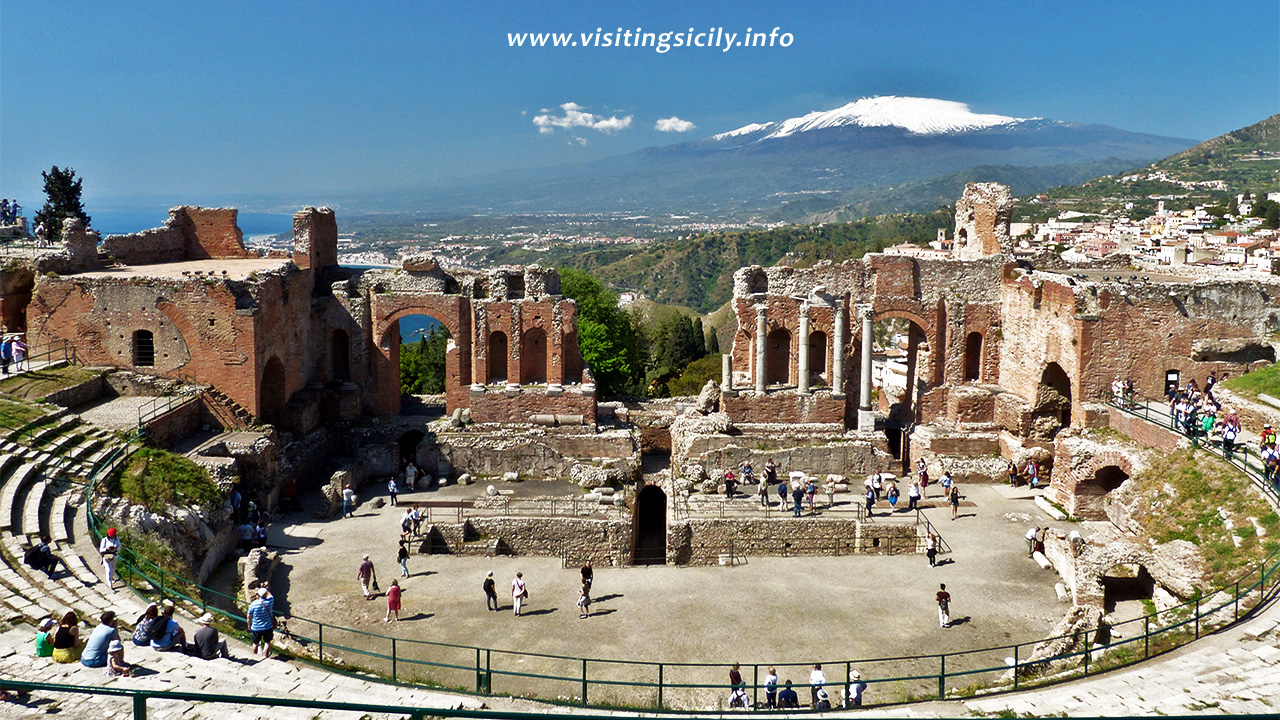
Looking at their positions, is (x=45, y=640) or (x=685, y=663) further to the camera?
(x=685, y=663)

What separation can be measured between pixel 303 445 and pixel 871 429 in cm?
1744

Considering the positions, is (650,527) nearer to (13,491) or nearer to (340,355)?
(340,355)

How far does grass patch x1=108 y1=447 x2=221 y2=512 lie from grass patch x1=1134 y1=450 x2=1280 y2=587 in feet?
71.4

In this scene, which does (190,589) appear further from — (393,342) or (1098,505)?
(1098,505)

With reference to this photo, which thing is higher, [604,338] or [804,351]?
[804,351]

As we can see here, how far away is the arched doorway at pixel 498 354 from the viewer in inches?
1303

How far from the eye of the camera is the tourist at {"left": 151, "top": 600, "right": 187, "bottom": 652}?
14281 millimetres

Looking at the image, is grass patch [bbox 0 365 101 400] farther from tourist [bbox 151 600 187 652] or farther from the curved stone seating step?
tourist [bbox 151 600 187 652]

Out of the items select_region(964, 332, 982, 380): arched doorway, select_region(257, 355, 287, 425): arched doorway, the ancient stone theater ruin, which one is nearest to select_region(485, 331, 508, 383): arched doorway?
the ancient stone theater ruin

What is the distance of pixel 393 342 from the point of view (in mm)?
31812

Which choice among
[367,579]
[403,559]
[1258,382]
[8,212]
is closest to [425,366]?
[8,212]

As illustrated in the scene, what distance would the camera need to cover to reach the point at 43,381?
2470 cm

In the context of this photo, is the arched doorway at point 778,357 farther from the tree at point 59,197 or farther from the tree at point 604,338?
the tree at point 59,197

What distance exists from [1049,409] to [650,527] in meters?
12.9
